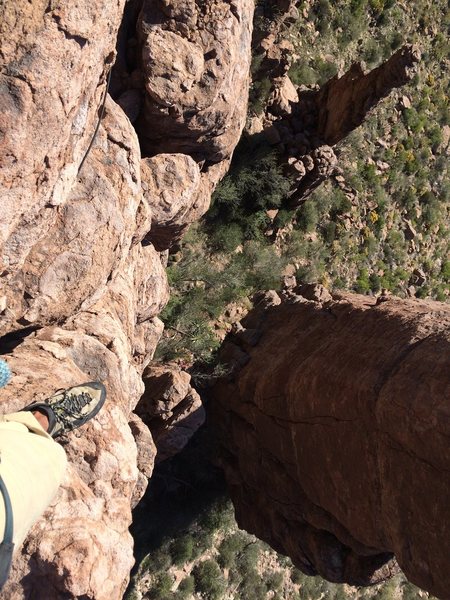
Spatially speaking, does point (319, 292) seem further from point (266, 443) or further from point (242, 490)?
point (242, 490)

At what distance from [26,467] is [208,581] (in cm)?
929

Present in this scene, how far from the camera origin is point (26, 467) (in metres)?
3.41

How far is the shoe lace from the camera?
438 centimetres

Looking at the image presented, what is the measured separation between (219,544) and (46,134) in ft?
34.5

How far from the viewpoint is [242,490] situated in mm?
10383

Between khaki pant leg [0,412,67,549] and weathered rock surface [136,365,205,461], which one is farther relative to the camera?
weathered rock surface [136,365,205,461]

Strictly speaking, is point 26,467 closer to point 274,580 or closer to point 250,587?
point 250,587

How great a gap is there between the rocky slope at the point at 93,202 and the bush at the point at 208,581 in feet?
19.3

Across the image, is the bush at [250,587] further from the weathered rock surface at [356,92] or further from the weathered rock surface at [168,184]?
the weathered rock surface at [356,92]

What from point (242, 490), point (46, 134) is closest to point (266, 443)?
point (242, 490)

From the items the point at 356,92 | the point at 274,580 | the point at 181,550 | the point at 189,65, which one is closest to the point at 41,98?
the point at 189,65

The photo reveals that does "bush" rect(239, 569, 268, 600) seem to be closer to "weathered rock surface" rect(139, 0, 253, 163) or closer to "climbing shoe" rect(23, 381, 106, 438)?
"climbing shoe" rect(23, 381, 106, 438)

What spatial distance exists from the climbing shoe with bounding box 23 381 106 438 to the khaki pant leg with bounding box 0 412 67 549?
26 cm

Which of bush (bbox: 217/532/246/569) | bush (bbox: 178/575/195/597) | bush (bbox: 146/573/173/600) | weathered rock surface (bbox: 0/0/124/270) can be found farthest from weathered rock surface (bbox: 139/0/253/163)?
bush (bbox: 178/575/195/597)
